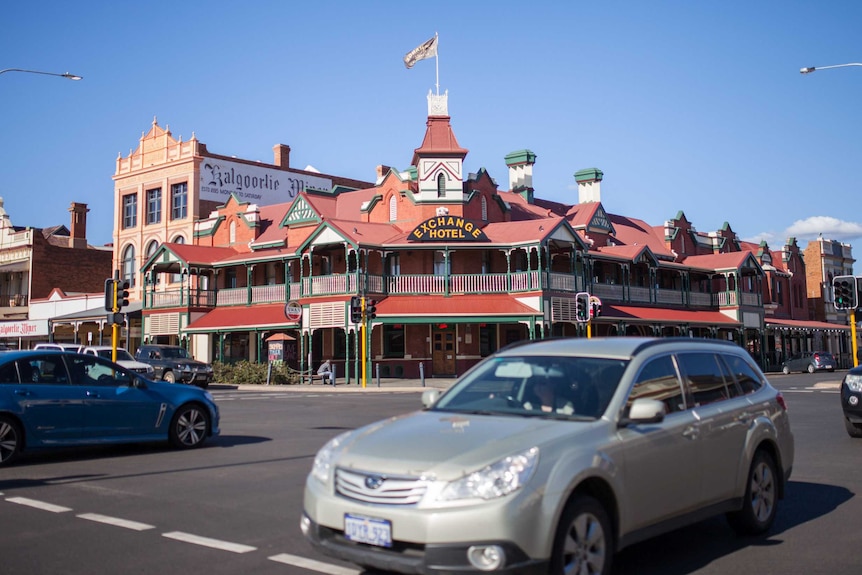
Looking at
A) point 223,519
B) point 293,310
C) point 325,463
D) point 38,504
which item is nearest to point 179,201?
point 293,310

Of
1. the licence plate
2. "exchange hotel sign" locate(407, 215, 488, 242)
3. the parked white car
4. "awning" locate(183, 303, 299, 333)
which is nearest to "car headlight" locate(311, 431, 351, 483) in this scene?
the licence plate

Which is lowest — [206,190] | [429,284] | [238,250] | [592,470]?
[592,470]

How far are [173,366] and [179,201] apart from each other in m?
24.3

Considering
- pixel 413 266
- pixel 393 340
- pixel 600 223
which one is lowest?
pixel 393 340

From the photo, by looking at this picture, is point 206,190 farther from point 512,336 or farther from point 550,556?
Answer: point 550,556

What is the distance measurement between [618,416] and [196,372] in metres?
29.1

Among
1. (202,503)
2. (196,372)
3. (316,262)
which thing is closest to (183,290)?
(316,262)

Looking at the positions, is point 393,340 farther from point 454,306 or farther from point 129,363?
point 129,363

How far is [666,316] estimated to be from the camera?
1805 inches

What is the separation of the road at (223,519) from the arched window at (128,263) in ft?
152

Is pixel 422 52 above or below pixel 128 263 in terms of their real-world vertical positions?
above

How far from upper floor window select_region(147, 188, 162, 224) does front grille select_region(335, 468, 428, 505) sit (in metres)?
52.9

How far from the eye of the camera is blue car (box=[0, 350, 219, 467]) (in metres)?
11.1

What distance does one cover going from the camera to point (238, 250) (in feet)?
159
